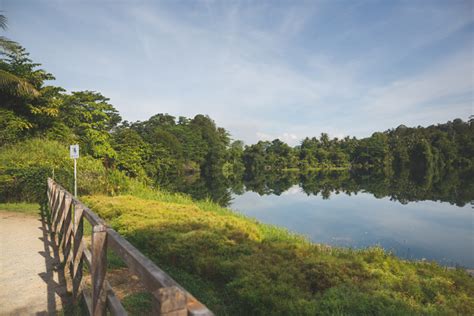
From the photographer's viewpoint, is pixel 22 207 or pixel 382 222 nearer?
pixel 22 207

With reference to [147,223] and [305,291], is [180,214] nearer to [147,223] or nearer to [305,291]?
[147,223]

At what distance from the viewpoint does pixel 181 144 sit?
63.2 metres

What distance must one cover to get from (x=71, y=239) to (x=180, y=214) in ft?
16.6

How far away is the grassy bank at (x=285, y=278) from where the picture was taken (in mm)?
4742

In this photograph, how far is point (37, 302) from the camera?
4645mm

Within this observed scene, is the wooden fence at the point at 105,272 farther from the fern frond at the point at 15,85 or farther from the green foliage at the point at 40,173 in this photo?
the fern frond at the point at 15,85

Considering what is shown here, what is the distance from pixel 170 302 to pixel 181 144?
6307cm

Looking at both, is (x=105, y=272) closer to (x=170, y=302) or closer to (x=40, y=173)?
(x=170, y=302)

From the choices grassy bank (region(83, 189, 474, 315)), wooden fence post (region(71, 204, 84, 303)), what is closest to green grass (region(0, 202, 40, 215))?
grassy bank (region(83, 189, 474, 315))

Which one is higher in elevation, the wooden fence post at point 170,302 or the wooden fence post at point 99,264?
the wooden fence post at point 170,302

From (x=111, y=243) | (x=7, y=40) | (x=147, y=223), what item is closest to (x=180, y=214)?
(x=147, y=223)

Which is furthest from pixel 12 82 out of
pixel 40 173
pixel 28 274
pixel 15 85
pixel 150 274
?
pixel 150 274

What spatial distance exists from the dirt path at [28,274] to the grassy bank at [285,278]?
7.22 ft

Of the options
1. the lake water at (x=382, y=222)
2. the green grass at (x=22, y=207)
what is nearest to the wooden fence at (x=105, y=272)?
the green grass at (x=22, y=207)
